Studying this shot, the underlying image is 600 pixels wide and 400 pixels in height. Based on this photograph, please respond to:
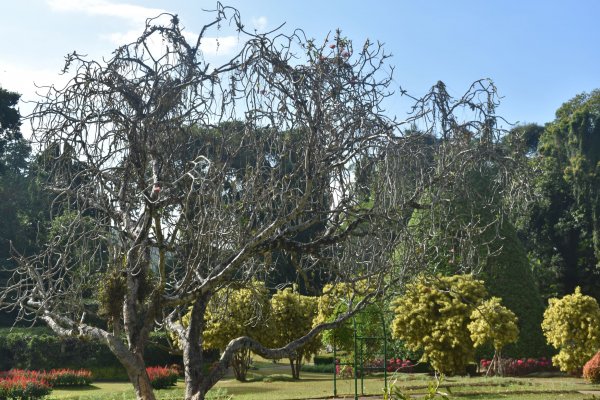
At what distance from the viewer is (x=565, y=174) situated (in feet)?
116

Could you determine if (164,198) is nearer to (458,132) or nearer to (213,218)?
(213,218)

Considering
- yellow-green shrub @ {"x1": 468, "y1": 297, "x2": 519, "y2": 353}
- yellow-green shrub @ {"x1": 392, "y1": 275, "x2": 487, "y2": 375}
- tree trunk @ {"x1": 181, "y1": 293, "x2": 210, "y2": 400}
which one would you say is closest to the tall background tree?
yellow-green shrub @ {"x1": 392, "y1": 275, "x2": 487, "y2": 375}

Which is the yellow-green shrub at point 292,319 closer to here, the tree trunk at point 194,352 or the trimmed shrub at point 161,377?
the trimmed shrub at point 161,377

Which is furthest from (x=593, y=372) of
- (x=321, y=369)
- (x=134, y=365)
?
(x=134, y=365)

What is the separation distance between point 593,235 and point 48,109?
31296 mm

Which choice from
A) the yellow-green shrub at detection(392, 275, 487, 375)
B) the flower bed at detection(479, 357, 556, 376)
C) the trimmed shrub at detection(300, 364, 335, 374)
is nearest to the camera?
the yellow-green shrub at detection(392, 275, 487, 375)

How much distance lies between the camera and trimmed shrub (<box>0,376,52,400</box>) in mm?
14945

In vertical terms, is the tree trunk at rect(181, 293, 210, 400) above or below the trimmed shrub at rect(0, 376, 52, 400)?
above

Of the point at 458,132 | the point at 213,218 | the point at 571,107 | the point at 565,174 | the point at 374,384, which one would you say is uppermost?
the point at 571,107

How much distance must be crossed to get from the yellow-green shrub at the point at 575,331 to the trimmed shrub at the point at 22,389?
15.0 m

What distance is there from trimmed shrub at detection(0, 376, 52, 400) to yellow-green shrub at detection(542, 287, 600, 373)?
1501 cm

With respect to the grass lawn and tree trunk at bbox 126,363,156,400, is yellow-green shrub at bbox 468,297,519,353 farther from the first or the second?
tree trunk at bbox 126,363,156,400

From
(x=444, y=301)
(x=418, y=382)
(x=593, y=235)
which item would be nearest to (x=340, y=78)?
(x=418, y=382)

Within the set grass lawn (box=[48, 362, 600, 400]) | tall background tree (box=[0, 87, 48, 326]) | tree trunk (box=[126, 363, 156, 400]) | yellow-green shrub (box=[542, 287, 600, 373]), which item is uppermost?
tall background tree (box=[0, 87, 48, 326])
